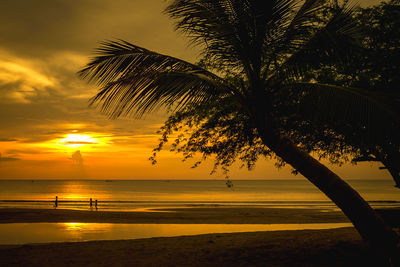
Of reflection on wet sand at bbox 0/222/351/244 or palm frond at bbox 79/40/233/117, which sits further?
reflection on wet sand at bbox 0/222/351/244

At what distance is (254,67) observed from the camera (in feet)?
20.5

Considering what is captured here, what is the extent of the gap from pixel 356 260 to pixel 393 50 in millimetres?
5074

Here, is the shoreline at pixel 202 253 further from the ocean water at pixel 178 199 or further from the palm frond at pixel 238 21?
the ocean water at pixel 178 199

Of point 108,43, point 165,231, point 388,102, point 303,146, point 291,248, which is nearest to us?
point 388,102

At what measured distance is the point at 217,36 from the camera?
6.43 metres

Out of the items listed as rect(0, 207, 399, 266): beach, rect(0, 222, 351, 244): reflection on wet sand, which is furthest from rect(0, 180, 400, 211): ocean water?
rect(0, 207, 399, 266): beach

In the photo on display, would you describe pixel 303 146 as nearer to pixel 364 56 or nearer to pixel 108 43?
pixel 364 56

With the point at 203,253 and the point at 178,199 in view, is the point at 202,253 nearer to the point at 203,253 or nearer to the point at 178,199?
the point at 203,253

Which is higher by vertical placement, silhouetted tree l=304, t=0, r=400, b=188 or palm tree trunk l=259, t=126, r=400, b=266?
silhouetted tree l=304, t=0, r=400, b=188

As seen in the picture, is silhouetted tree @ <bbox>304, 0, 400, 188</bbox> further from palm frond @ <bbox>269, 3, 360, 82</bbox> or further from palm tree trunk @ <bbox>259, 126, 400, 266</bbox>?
palm tree trunk @ <bbox>259, 126, 400, 266</bbox>

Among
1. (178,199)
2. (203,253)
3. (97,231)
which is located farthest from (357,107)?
(178,199)

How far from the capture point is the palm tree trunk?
6.20 m

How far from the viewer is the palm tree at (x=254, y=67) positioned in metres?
6.18

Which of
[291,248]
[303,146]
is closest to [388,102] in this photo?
[303,146]
